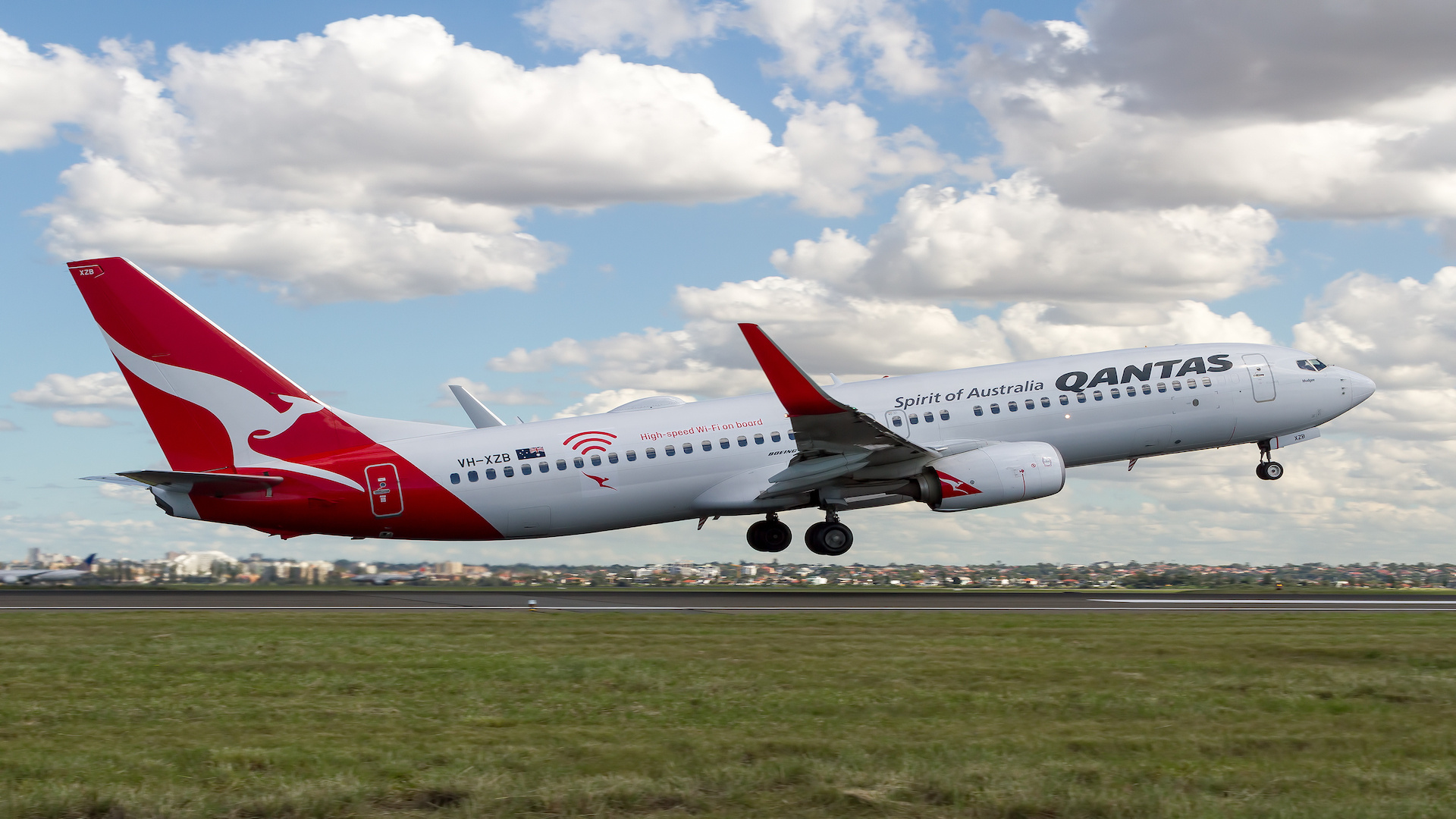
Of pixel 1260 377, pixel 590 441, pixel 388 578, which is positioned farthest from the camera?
A: pixel 388 578

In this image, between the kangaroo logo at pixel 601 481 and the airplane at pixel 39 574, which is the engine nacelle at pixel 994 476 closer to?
the kangaroo logo at pixel 601 481

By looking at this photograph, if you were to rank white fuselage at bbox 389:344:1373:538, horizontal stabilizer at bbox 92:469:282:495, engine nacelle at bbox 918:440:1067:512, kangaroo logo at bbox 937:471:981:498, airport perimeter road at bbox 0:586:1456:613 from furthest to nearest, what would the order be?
white fuselage at bbox 389:344:1373:538, kangaroo logo at bbox 937:471:981:498, engine nacelle at bbox 918:440:1067:512, horizontal stabilizer at bbox 92:469:282:495, airport perimeter road at bbox 0:586:1456:613

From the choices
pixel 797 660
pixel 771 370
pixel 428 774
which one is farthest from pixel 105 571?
pixel 428 774

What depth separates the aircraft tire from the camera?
41.7m

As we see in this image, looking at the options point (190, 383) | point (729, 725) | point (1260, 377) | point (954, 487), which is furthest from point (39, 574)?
point (729, 725)

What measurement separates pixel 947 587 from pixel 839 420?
1254 cm

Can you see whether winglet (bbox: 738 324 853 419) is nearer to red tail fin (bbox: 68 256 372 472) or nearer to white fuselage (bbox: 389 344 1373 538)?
white fuselage (bbox: 389 344 1373 538)

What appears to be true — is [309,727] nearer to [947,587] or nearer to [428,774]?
[428,774]

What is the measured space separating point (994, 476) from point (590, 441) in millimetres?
11931

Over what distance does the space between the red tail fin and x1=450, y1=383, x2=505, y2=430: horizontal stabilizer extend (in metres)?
6.51

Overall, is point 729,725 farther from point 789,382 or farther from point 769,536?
point 769,536

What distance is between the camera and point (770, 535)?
41781 millimetres

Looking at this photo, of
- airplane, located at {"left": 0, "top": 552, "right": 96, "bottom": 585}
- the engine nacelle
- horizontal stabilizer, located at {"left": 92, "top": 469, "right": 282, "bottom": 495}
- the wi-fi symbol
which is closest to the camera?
horizontal stabilizer, located at {"left": 92, "top": 469, "right": 282, "bottom": 495}

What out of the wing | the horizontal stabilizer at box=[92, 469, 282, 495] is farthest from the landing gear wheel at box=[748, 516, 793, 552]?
the horizontal stabilizer at box=[92, 469, 282, 495]
